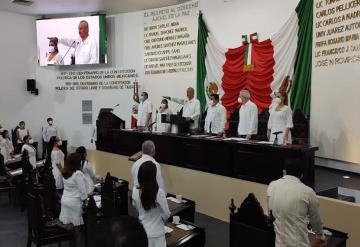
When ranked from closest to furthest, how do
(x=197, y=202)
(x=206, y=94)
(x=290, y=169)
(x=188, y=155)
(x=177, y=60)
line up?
(x=290, y=169), (x=197, y=202), (x=188, y=155), (x=206, y=94), (x=177, y=60)

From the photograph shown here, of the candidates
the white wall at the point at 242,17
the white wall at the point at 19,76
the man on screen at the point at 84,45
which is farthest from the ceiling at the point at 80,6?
the white wall at the point at 242,17

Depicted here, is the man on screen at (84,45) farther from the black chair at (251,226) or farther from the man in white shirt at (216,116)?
the black chair at (251,226)

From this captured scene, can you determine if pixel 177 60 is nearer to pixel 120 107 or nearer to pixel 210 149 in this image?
pixel 120 107

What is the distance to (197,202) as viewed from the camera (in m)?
6.63

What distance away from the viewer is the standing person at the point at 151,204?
3176 mm

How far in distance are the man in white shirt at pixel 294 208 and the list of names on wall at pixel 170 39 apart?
760 cm

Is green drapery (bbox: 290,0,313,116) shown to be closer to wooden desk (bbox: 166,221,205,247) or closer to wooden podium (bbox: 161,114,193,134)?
wooden podium (bbox: 161,114,193,134)

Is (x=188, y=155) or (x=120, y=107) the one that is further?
(x=120, y=107)

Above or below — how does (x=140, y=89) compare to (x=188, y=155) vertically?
above

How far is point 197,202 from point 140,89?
6.09 meters

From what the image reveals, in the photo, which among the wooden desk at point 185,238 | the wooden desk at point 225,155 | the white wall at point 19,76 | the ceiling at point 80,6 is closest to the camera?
the wooden desk at point 185,238

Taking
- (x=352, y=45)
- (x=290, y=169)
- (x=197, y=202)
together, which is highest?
(x=352, y=45)

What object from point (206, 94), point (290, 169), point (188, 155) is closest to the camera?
point (290, 169)

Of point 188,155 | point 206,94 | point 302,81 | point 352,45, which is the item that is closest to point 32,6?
point 206,94
